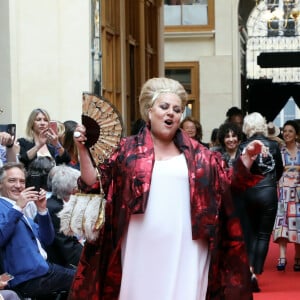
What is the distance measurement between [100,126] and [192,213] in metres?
0.72

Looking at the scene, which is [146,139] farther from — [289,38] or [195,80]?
[289,38]

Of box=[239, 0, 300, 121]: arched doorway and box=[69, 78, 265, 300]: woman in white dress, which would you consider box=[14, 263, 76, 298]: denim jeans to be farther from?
box=[239, 0, 300, 121]: arched doorway

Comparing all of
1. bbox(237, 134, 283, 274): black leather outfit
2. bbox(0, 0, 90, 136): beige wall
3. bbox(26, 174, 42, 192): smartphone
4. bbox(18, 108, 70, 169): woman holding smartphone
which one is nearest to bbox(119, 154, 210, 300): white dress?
bbox(26, 174, 42, 192): smartphone

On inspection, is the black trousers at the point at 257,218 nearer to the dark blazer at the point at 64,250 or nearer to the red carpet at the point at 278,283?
the red carpet at the point at 278,283

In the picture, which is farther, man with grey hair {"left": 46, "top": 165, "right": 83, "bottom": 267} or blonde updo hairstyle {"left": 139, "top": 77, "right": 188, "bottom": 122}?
man with grey hair {"left": 46, "top": 165, "right": 83, "bottom": 267}

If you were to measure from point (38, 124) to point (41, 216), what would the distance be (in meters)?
2.54

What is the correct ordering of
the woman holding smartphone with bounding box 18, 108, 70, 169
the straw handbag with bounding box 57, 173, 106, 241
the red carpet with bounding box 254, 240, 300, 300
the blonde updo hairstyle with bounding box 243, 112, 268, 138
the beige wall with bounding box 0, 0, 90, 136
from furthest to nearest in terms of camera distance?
the beige wall with bounding box 0, 0, 90, 136
the blonde updo hairstyle with bounding box 243, 112, 268, 138
the red carpet with bounding box 254, 240, 300, 300
the woman holding smartphone with bounding box 18, 108, 70, 169
the straw handbag with bounding box 57, 173, 106, 241

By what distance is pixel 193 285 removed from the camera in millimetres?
5836

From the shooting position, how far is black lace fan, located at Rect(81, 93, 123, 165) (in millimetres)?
5949

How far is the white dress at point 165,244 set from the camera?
578 centimetres

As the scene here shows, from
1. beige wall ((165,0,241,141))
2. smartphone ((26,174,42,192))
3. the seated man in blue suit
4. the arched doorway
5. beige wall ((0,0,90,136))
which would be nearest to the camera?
the seated man in blue suit

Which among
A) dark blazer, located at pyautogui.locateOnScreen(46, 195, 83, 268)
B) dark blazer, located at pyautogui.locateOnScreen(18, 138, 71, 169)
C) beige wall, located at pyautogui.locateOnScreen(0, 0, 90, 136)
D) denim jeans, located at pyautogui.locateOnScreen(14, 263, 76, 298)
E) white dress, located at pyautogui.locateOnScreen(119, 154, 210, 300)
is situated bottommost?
denim jeans, located at pyautogui.locateOnScreen(14, 263, 76, 298)

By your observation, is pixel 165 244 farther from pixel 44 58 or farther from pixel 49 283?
pixel 44 58

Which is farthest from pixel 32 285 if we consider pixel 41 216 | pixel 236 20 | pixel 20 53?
pixel 236 20
